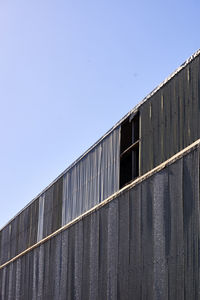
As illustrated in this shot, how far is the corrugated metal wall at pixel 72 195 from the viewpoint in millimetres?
20312

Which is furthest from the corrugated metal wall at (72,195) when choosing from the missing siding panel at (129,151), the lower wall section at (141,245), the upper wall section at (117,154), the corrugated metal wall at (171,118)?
the corrugated metal wall at (171,118)

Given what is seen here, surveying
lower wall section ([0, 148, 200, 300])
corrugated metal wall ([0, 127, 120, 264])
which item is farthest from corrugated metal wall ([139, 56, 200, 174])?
A: corrugated metal wall ([0, 127, 120, 264])

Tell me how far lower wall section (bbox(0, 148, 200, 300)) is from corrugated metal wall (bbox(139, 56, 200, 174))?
2.12 m

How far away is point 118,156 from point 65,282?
4.71 meters

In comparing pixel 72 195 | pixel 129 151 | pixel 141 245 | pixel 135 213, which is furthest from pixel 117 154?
pixel 141 245

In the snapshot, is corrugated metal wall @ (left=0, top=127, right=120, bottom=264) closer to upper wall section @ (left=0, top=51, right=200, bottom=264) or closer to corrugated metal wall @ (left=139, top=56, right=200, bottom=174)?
upper wall section @ (left=0, top=51, right=200, bottom=264)

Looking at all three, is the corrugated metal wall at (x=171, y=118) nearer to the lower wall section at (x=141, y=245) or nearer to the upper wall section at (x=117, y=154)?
the upper wall section at (x=117, y=154)

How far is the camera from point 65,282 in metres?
18.6

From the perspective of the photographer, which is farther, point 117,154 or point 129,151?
point 117,154

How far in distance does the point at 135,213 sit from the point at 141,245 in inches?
36.7

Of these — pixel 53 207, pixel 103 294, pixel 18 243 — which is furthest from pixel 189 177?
pixel 18 243

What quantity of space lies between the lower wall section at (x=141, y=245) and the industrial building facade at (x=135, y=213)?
2 centimetres

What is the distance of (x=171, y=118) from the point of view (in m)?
15.7

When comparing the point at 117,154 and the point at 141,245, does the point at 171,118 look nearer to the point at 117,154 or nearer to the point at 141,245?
the point at 141,245
